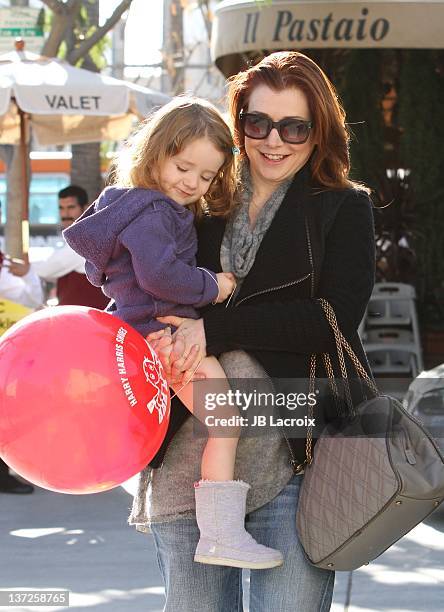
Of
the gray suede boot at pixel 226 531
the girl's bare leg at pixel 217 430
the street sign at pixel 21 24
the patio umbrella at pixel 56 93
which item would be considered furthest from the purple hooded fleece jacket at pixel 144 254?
the street sign at pixel 21 24

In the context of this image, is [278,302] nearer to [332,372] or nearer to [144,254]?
[332,372]

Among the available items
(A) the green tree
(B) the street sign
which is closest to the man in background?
(A) the green tree

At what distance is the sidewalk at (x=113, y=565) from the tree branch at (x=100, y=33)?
5128 millimetres

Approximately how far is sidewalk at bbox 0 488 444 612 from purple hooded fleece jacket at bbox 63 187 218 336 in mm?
2862

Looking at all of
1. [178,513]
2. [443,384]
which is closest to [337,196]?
[178,513]

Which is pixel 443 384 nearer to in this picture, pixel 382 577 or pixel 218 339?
pixel 382 577

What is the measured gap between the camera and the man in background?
7.89 metres

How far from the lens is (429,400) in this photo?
7.65 m

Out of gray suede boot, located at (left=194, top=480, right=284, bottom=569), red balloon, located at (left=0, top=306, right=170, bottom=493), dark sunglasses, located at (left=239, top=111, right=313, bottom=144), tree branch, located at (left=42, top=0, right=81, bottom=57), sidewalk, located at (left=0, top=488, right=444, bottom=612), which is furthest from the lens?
tree branch, located at (left=42, top=0, right=81, bottom=57)

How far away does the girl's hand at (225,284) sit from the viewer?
2.94m

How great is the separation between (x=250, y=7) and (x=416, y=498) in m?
7.82

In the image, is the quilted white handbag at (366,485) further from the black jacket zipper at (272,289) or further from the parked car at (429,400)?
the parked car at (429,400)

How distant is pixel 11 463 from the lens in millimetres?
2682

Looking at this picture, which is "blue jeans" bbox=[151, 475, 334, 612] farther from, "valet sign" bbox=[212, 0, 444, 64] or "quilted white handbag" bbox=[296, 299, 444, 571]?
"valet sign" bbox=[212, 0, 444, 64]
